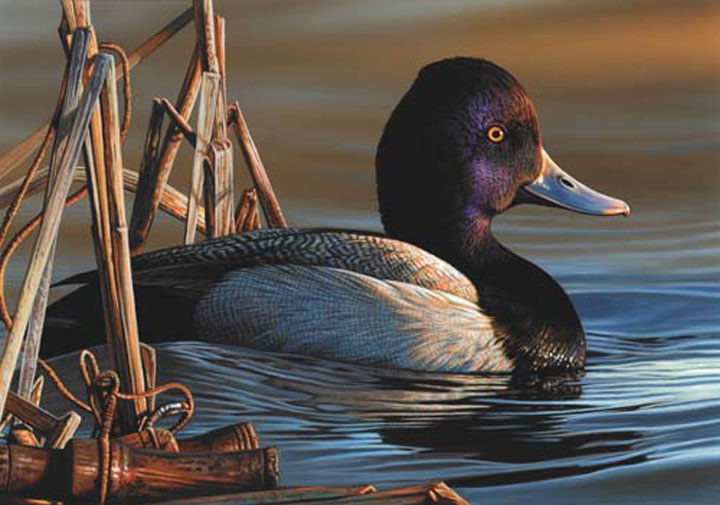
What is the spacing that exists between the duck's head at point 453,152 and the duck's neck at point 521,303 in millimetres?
38

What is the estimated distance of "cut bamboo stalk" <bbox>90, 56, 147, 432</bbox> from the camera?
4.71 metres

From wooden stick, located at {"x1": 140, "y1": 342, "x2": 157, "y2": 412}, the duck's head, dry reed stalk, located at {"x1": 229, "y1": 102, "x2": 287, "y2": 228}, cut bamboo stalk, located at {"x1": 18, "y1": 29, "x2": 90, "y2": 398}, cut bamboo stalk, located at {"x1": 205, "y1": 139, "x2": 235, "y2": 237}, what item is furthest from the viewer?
the duck's head

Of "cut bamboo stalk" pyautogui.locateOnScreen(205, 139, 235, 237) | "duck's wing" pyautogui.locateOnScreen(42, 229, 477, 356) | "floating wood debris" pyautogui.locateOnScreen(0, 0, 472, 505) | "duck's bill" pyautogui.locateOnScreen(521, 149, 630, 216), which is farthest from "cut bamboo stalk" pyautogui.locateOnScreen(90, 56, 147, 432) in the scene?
"duck's bill" pyautogui.locateOnScreen(521, 149, 630, 216)

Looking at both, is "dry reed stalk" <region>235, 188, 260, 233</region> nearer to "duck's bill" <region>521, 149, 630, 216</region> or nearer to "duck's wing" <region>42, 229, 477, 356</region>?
"duck's wing" <region>42, 229, 477, 356</region>

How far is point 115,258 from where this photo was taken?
4.77 meters

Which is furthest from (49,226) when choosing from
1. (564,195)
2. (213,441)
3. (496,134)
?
(564,195)

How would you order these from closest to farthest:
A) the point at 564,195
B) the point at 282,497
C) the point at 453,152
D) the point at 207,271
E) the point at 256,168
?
the point at 282,497 → the point at 207,271 → the point at 256,168 → the point at 453,152 → the point at 564,195

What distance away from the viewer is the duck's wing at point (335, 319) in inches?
294

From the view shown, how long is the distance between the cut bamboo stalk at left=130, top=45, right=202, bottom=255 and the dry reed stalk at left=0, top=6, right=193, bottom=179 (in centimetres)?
53

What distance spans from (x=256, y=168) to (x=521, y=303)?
4.30 ft

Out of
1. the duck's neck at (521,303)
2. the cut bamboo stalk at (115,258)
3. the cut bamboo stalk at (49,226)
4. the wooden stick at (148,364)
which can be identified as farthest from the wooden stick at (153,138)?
the cut bamboo stalk at (49,226)

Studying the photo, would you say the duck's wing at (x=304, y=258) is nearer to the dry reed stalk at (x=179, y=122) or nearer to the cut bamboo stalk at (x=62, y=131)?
the dry reed stalk at (x=179, y=122)

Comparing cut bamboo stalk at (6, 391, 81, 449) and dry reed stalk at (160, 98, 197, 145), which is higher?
dry reed stalk at (160, 98, 197, 145)

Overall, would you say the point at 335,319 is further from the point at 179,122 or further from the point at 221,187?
the point at 179,122
